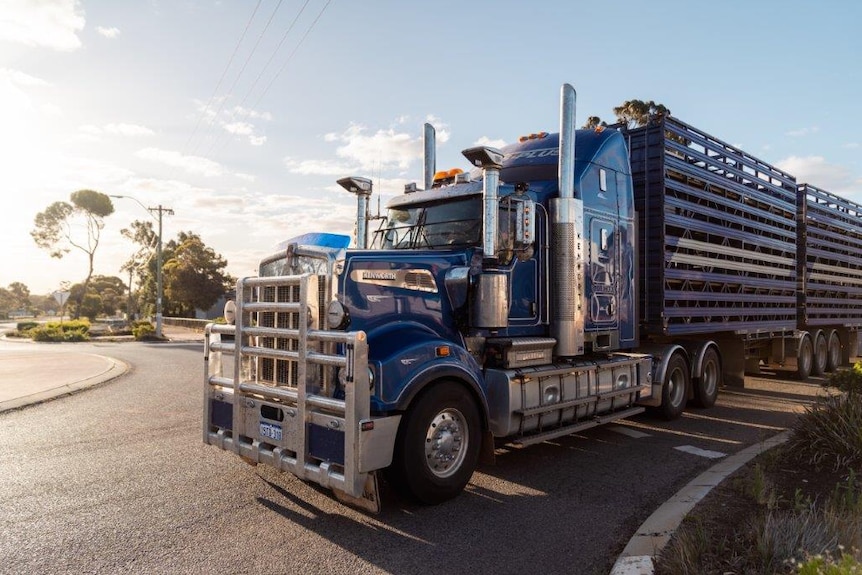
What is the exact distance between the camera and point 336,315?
4.56 metres

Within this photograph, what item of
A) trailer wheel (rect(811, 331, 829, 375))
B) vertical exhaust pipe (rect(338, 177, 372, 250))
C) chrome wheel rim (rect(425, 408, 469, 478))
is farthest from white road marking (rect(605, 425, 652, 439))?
trailer wheel (rect(811, 331, 829, 375))

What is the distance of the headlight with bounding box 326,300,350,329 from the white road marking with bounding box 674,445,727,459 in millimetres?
4410

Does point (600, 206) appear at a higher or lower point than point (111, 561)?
higher

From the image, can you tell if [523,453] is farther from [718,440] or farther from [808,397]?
[808,397]

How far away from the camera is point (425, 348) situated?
4676mm

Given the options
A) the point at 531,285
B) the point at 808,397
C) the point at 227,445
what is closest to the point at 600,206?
the point at 531,285

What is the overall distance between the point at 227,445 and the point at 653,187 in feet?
21.6

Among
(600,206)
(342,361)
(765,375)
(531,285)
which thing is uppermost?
(600,206)

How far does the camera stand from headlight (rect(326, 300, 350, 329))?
179 inches

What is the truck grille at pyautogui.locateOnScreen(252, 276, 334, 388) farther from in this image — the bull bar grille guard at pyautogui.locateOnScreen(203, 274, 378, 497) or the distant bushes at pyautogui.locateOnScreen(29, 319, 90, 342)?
the distant bushes at pyautogui.locateOnScreen(29, 319, 90, 342)

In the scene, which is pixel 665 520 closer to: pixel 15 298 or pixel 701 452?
pixel 701 452

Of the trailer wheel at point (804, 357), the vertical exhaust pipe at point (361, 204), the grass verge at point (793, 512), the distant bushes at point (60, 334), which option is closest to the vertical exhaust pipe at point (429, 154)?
the vertical exhaust pipe at point (361, 204)

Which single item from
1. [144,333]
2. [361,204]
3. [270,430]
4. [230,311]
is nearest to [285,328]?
[270,430]

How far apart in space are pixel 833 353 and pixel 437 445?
48.4 feet
